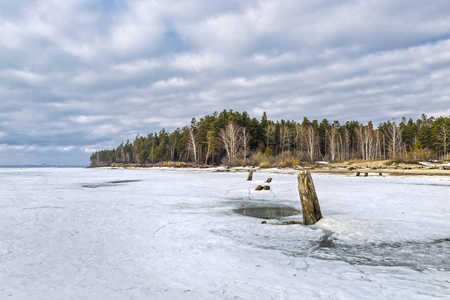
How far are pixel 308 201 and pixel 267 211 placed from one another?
74.0 inches

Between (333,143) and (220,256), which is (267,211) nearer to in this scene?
(220,256)

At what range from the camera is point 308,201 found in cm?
584

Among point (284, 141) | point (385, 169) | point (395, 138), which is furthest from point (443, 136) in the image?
point (385, 169)

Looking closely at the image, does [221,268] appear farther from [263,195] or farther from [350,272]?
[263,195]

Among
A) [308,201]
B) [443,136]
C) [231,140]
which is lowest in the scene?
[308,201]

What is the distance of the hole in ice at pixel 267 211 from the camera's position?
693 centimetres

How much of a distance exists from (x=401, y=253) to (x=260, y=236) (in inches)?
83.4

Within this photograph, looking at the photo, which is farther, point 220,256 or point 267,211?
point 267,211

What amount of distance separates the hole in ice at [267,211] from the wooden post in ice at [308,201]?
1072 mm

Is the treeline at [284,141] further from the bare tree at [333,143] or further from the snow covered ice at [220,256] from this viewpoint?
the snow covered ice at [220,256]

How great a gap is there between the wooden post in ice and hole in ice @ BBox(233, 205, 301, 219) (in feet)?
3.52

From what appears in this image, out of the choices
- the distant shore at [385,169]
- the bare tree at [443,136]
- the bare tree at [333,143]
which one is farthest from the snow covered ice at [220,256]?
the bare tree at [443,136]

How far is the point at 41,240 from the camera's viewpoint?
4508 mm

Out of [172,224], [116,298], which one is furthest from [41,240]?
[116,298]
